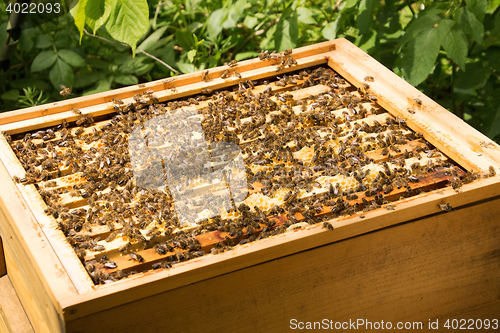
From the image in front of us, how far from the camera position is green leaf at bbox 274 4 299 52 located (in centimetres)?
376

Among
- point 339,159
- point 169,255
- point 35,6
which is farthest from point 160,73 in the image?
point 169,255

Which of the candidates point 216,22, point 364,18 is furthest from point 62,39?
point 364,18

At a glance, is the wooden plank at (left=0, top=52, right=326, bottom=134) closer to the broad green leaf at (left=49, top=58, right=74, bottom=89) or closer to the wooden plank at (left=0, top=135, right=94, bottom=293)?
the wooden plank at (left=0, top=135, right=94, bottom=293)

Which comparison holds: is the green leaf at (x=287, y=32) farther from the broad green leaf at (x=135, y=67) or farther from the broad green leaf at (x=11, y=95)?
the broad green leaf at (x=11, y=95)

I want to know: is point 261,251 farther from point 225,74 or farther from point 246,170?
point 225,74

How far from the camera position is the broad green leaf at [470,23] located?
9.55ft

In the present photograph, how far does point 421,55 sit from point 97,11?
2.03 metres

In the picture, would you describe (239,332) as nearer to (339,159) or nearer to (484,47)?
(339,159)

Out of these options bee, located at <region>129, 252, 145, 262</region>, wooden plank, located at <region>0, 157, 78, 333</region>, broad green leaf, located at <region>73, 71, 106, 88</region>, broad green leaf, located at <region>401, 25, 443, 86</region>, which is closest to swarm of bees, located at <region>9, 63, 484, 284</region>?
bee, located at <region>129, 252, 145, 262</region>

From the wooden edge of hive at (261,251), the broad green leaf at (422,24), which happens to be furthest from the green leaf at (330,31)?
the wooden edge of hive at (261,251)

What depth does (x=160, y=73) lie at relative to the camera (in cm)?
496

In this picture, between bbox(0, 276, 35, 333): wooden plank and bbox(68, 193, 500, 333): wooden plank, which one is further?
bbox(0, 276, 35, 333): wooden plank

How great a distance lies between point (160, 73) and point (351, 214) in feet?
11.4

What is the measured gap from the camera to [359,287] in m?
2.15
